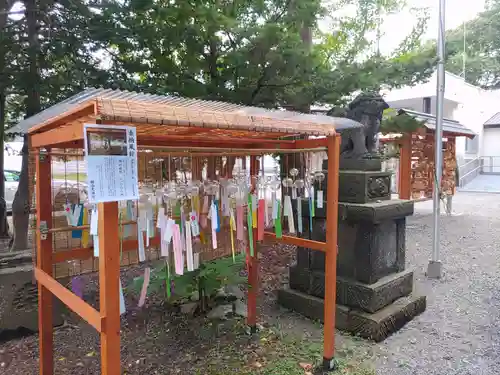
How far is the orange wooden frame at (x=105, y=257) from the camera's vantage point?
1547 mm

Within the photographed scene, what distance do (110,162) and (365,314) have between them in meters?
2.59

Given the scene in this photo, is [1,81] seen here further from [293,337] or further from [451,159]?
[451,159]

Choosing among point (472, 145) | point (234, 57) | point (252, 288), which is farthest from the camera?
point (472, 145)

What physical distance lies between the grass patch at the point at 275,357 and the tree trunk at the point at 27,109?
315 cm

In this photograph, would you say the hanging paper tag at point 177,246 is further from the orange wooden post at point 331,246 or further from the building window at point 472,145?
the building window at point 472,145

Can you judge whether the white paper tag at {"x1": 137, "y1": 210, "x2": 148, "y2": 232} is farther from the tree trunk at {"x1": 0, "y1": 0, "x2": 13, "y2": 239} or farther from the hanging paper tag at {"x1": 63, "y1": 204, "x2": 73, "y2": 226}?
the tree trunk at {"x1": 0, "y1": 0, "x2": 13, "y2": 239}

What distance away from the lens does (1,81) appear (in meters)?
3.89

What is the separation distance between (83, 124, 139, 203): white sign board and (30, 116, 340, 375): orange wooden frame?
78 millimetres

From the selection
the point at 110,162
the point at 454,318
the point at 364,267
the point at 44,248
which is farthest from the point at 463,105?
the point at 110,162

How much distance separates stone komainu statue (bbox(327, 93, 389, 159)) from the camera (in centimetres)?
368

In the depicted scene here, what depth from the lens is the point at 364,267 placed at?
3.31 metres

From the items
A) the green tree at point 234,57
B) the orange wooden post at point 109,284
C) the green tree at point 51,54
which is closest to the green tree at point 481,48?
the green tree at point 234,57

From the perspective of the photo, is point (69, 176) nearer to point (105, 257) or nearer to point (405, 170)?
point (105, 257)

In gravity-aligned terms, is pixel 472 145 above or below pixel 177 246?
above
